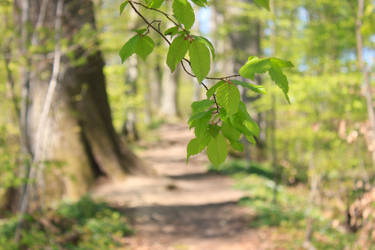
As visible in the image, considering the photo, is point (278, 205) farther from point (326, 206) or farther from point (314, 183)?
point (314, 183)

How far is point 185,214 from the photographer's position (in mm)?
5930

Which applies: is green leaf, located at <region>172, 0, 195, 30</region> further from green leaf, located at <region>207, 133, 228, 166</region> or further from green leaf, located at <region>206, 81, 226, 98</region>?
green leaf, located at <region>207, 133, 228, 166</region>

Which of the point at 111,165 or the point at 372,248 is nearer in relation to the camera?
the point at 372,248

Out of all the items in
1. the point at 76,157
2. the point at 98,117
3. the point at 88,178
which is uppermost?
the point at 98,117

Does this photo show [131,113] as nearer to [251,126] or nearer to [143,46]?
[143,46]

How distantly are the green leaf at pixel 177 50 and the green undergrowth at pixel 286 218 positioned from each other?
3.78 metres

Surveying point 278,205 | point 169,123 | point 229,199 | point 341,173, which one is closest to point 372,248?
point 341,173

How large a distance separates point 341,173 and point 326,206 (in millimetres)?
1577

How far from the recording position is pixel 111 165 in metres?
6.62

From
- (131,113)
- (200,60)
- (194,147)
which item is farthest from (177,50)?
(131,113)

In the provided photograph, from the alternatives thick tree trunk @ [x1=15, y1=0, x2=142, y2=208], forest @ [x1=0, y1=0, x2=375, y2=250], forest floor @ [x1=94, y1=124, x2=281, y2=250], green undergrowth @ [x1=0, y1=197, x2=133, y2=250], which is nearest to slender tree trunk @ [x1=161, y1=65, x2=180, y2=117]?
forest @ [x1=0, y1=0, x2=375, y2=250]

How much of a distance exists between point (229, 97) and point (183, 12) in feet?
0.83

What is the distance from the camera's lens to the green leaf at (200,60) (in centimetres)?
88

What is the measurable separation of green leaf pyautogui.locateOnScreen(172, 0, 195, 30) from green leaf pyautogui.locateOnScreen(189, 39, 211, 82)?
68mm
